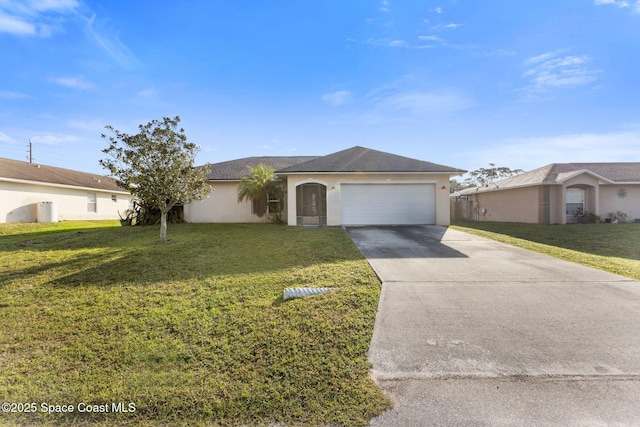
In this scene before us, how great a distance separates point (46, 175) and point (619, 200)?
3875cm

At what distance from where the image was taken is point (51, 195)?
1934cm

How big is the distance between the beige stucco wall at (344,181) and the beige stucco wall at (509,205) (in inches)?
360

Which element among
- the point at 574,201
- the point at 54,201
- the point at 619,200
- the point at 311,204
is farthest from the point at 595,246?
the point at 54,201

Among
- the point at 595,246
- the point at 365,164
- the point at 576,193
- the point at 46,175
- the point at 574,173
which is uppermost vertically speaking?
the point at 46,175

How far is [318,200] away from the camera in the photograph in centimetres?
1548

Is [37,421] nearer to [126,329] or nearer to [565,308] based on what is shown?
[126,329]

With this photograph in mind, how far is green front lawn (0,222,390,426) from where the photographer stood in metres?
2.87

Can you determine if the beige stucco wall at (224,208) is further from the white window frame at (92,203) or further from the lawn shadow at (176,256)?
the white window frame at (92,203)

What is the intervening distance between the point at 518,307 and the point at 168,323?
219 inches

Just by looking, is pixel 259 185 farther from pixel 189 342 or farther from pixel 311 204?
pixel 189 342

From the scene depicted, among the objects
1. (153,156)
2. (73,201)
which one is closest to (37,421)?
(153,156)

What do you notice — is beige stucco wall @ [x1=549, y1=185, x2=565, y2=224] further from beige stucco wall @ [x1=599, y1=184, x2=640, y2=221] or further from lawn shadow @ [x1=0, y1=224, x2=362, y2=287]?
lawn shadow @ [x1=0, y1=224, x2=362, y2=287]

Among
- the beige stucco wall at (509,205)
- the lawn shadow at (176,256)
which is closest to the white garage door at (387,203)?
the lawn shadow at (176,256)

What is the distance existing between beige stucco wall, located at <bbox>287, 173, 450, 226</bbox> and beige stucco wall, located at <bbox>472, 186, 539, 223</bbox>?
9.16 m
